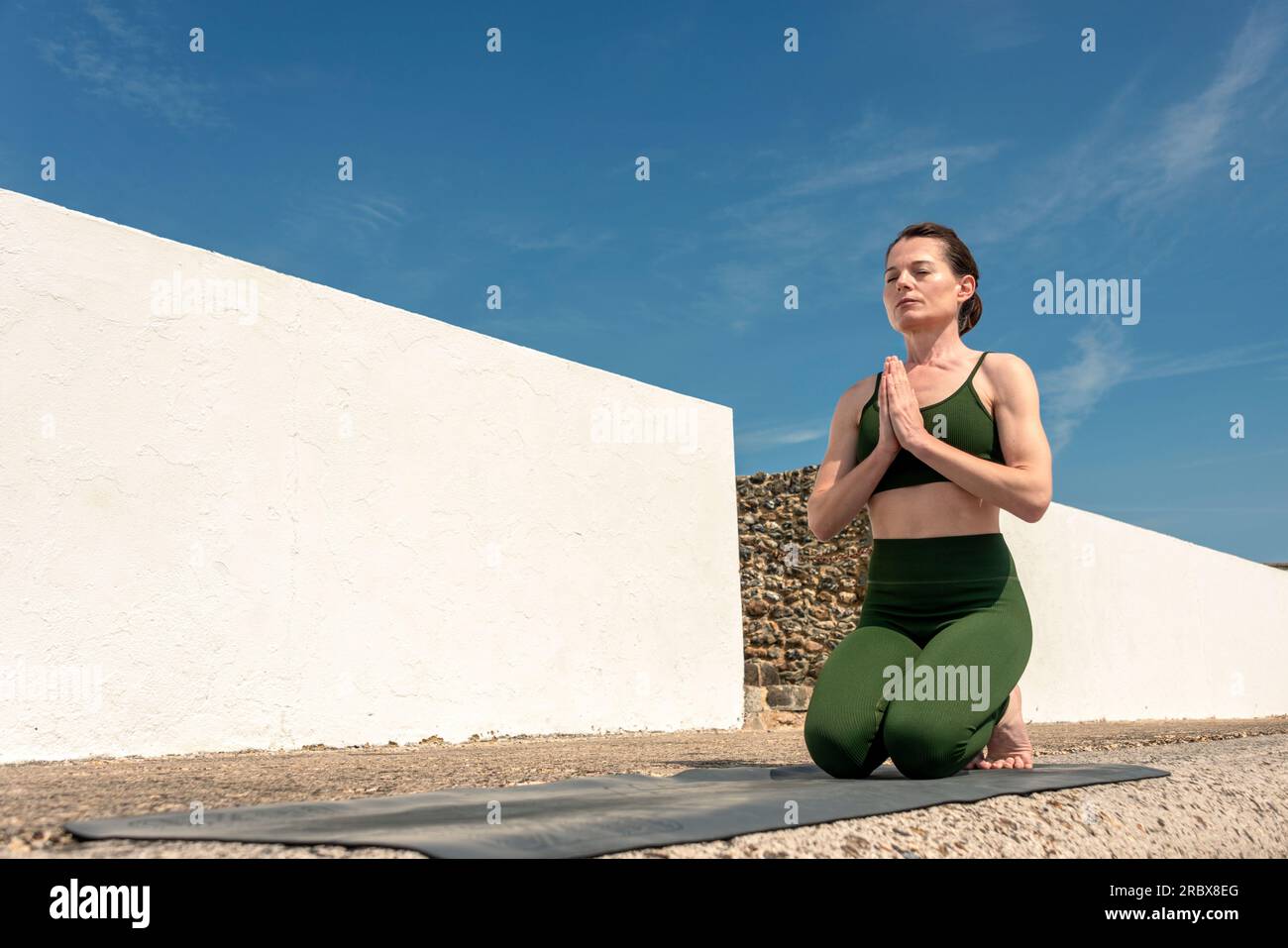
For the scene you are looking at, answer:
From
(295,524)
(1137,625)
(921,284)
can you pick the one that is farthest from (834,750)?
(1137,625)

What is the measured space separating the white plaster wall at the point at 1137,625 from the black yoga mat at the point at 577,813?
35.3 feet

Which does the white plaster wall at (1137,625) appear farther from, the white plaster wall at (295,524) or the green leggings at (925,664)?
the green leggings at (925,664)

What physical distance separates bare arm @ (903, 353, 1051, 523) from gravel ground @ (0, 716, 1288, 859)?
2.31 ft

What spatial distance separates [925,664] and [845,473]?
0.60 m

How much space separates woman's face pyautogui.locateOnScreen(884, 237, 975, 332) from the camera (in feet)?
9.42

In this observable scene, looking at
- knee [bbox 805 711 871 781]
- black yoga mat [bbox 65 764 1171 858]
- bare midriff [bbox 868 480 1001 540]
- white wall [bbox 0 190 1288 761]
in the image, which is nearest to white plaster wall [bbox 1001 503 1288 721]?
white wall [bbox 0 190 1288 761]

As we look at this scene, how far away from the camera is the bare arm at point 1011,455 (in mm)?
2584

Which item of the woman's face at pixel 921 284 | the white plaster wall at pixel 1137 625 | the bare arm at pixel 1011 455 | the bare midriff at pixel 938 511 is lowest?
the white plaster wall at pixel 1137 625

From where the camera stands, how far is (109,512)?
4.94 meters

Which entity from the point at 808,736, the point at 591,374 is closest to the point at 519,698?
the point at 591,374

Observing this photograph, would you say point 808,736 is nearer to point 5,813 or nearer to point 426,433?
point 5,813

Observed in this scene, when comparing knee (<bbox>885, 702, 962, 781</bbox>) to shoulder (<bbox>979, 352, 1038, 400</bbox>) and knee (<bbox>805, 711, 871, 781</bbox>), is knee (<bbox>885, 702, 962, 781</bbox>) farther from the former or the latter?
shoulder (<bbox>979, 352, 1038, 400</bbox>)

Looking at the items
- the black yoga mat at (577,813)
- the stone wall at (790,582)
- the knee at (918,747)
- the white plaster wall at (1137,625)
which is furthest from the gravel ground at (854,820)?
the white plaster wall at (1137,625)
